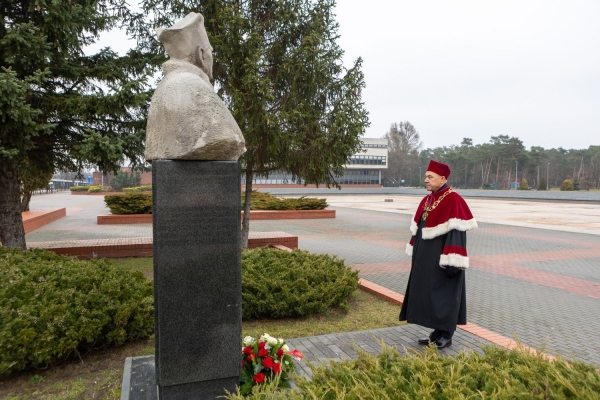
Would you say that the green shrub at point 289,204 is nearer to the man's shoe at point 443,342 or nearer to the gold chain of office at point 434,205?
the gold chain of office at point 434,205

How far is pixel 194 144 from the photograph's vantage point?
276cm

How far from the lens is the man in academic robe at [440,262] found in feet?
12.7

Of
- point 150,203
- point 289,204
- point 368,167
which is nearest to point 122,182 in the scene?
point 368,167

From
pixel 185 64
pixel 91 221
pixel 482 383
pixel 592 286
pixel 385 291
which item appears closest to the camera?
pixel 482 383

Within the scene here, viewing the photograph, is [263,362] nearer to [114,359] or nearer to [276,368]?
[276,368]

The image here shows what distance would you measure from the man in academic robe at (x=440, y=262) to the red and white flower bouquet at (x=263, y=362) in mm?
1559

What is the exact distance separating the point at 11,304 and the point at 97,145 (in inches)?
127

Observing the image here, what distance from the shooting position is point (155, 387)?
3.17 metres

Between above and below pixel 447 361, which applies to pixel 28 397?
below

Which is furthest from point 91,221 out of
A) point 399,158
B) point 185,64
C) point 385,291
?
point 399,158

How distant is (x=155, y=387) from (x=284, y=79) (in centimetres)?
680

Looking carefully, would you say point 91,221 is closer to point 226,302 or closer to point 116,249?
point 116,249

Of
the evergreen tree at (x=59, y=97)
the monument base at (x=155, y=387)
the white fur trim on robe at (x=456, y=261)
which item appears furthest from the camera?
the evergreen tree at (x=59, y=97)

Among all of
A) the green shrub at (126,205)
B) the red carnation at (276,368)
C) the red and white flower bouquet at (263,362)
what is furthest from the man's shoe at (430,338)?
the green shrub at (126,205)
